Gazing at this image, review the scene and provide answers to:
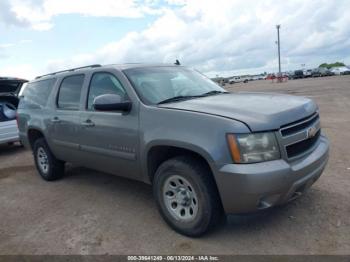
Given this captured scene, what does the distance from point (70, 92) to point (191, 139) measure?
8.93 ft

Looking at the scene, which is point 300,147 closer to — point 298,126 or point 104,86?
point 298,126

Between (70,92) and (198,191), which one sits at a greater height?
(70,92)

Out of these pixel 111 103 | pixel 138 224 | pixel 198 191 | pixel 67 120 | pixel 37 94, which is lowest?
pixel 138 224

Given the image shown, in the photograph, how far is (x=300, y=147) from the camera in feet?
11.7

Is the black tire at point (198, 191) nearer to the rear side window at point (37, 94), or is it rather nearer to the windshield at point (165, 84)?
the windshield at point (165, 84)

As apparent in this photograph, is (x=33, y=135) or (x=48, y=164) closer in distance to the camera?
(x=48, y=164)

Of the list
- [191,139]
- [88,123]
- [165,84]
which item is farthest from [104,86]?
[191,139]

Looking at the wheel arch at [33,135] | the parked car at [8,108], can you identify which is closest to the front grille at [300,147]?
the wheel arch at [33,135]

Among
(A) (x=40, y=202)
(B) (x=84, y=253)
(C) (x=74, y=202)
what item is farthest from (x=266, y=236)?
(A) (x=40, y=202)

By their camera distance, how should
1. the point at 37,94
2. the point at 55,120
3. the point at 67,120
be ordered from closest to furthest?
the point at 67,120, the point at 55,120, the point at 37,94

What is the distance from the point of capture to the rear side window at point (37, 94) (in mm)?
6072

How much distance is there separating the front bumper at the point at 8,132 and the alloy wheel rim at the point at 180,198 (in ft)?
21.7

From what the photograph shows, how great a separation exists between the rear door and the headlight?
8.44 ft

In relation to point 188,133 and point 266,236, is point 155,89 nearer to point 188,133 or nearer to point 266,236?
point 188,133
